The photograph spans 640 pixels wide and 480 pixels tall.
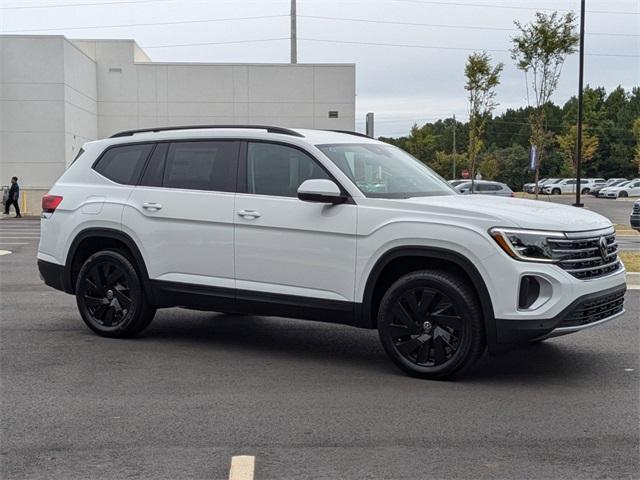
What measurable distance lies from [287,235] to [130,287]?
69.2 inches

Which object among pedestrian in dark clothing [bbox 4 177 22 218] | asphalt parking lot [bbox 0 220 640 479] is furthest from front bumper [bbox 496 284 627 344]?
pedestrian in dark clothing [bbox 4 177 22 218]

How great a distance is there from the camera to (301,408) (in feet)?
17.5

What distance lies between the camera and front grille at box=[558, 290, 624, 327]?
573cm

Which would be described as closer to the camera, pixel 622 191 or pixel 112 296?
pixel 112 296

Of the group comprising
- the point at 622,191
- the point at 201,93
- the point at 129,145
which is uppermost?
the point at 201,93

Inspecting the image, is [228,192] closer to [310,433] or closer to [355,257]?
[355,257]

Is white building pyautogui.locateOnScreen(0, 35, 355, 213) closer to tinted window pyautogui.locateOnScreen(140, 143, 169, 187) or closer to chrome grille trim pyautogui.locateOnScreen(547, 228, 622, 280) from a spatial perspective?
tinted window pyautogui.locateOnScreen(140, 143, 169, 187)

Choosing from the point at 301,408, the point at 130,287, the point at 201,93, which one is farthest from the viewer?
the point at 201,93

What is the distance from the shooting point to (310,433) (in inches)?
190

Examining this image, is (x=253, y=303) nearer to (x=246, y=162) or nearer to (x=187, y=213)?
(x=187, y=213)

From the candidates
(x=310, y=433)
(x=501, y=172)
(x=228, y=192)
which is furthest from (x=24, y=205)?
(x=501, y=172)

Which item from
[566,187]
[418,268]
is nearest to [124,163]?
[418,268]

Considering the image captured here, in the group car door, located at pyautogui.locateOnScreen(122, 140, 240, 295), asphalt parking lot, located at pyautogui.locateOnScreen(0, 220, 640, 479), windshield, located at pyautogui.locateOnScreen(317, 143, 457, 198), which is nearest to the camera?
asphalt parking lot, located at pyautogui.locateOnScreen(0, 220, 640, 479)

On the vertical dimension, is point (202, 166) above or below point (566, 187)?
above
